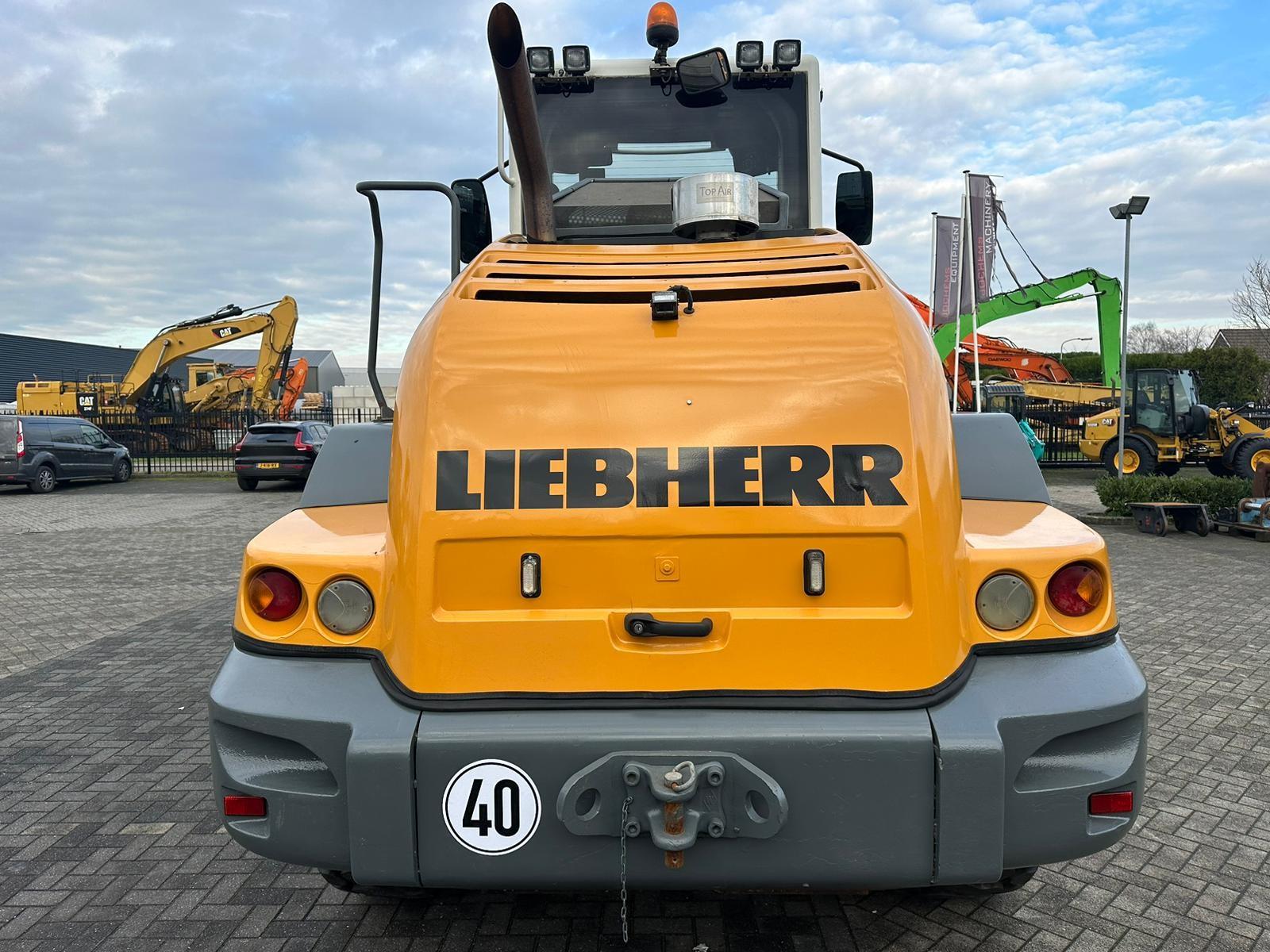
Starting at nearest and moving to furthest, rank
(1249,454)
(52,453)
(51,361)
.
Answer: (1249,454), (52,453), (51,361)

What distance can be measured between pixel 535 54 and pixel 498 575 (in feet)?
10.4

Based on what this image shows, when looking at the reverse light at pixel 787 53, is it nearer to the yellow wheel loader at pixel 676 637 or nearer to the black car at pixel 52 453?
the yellow wheel loader at pixel 676 637

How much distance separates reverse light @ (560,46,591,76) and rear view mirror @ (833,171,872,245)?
4.45 feet

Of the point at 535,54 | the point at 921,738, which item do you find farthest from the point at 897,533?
the point at 535,54

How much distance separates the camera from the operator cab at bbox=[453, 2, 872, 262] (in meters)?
4.35

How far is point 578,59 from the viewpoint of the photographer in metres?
4.41

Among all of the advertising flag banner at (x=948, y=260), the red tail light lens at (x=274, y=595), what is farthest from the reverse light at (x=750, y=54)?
the advertising flag banner at (x=948, y=260)

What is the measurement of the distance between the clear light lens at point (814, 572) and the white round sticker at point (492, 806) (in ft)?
2.61

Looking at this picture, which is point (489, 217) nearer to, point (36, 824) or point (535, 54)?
point (535, 54)

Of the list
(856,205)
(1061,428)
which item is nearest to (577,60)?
(856,205)

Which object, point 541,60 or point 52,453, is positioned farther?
point 52,453

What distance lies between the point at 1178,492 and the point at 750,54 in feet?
36.2

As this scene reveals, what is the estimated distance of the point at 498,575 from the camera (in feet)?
7.27

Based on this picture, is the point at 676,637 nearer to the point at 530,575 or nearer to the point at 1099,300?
the point at 530,575
